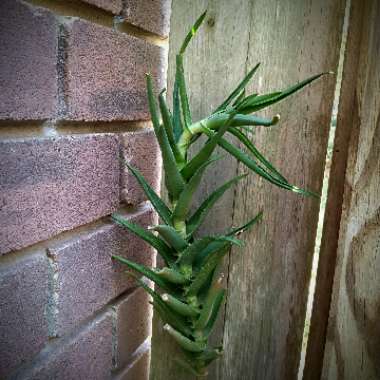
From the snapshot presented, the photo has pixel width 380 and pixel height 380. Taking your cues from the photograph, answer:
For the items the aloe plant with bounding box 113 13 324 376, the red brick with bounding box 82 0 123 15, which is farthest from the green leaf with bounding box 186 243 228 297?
the red brick with bounding box 82 0 123 15

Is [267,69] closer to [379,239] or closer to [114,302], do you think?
[379,239]

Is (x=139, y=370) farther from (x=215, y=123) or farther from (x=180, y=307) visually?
(x=215, y=123)

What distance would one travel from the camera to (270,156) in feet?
2.95

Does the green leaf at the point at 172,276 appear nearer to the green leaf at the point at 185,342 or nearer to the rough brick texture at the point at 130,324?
the green leaf at the point at 185,342

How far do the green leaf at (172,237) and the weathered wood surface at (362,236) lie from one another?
1.36ft

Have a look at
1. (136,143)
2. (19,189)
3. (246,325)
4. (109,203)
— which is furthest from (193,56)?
(246,325)

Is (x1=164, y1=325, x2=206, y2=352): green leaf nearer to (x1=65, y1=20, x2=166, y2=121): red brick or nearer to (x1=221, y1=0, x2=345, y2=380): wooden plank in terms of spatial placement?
(x1=221, y1=0, x2=345, y2=380): wooden plank

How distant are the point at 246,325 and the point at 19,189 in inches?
25.8

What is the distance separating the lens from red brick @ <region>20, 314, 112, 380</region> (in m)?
0.68

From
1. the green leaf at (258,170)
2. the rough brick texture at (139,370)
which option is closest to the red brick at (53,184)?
the green leaf at (258,170)

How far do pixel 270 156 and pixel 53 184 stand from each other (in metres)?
0.49

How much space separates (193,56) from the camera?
919mm

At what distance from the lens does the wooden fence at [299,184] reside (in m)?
0.84

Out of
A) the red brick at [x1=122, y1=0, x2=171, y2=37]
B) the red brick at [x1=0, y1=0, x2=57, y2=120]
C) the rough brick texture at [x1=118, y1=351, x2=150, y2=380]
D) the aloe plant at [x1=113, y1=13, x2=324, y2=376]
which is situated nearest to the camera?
the red brick at [x1=0, y1=0, x2=57, y2=120]
